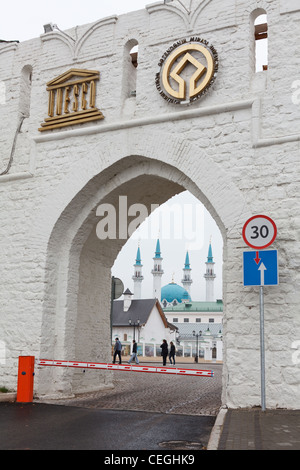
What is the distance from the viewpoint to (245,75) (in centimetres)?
964

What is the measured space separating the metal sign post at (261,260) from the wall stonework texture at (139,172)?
804 millimetres

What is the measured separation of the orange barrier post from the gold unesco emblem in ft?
18.3

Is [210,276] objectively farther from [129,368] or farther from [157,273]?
[129,368]

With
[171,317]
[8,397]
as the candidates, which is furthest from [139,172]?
[171,317]

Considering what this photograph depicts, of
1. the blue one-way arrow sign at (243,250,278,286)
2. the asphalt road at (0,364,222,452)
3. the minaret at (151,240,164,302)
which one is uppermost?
the minaret at (151,240,164,302)

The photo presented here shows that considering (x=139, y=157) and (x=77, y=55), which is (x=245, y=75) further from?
(x=77, y=55)

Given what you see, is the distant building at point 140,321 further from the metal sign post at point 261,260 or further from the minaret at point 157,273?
the metal sign post at point 261,260

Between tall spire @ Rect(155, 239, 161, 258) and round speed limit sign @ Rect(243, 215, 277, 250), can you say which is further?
tall spire @ Rect(155, 239, 161, 258)

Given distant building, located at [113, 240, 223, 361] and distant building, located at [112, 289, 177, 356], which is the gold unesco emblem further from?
distant building, located at [112, 289, 177, 356]

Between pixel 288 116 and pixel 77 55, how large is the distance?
489 cm

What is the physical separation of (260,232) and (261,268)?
0.54 m

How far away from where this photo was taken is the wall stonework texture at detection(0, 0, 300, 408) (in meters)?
8.81

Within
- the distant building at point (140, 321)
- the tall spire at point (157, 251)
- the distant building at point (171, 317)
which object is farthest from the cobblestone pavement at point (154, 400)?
the tall spire at point (157, 251)

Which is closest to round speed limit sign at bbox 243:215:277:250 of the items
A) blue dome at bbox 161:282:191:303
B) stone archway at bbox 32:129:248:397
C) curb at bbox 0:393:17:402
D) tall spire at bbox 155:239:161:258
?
stone archway at bbox 32:129:248:397
